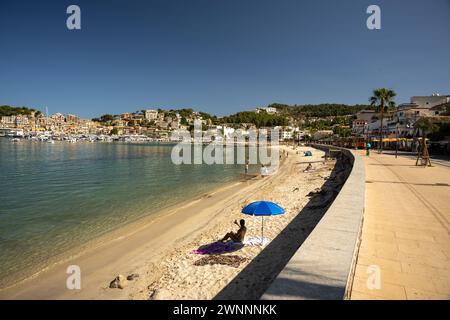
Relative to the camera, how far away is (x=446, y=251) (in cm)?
586

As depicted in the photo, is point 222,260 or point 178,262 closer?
point 222,260

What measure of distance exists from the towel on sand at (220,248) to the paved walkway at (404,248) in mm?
4117

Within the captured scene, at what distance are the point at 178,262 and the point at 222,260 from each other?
1.49 metres

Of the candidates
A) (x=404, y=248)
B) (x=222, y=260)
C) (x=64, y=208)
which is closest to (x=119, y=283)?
(x=222, y=260)

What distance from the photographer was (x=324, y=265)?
3957 millimetres

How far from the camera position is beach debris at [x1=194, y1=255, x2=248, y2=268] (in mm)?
8315

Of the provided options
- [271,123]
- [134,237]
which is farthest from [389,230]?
[271,123]

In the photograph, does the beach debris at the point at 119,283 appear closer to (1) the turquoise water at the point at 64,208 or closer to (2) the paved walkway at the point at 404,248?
(1) the turquoise water at the point at 64,208

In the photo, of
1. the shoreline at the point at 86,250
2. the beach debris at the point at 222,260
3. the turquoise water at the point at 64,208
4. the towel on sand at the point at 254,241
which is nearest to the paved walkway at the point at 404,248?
the towel on sand at the point at 254,241

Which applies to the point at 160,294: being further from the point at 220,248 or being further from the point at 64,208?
the point at 64,208

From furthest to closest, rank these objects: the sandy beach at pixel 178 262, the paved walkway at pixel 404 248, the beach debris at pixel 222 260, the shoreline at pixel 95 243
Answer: the shoreline at pixel 95 243 → the beach debris at pixel 222 260 → the sandy beach at pixel 178 262 → the paved walkway at pixel 404 248

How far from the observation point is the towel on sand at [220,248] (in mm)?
9422
